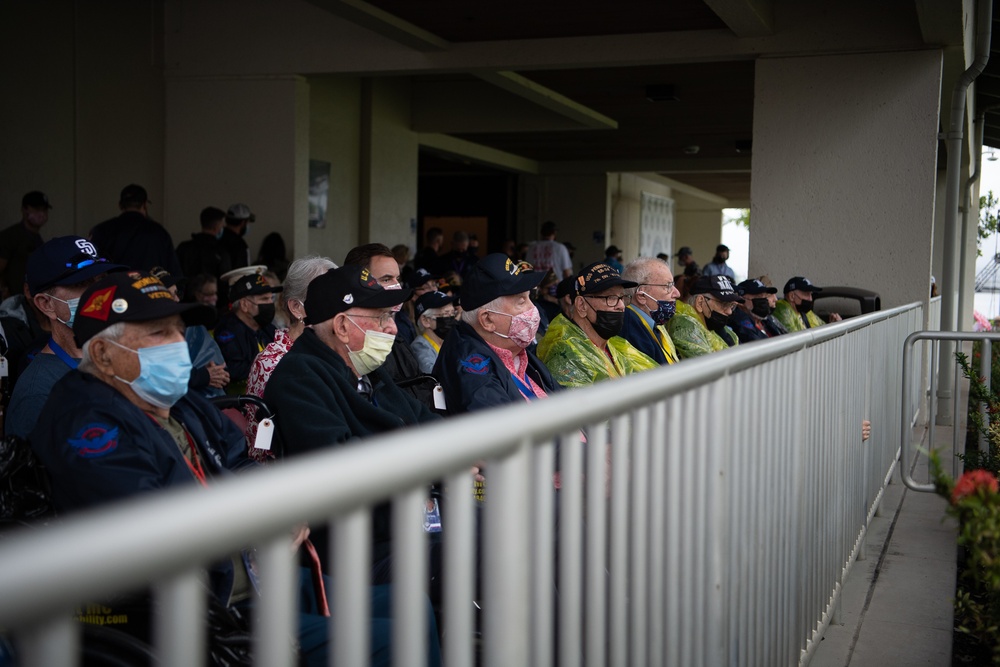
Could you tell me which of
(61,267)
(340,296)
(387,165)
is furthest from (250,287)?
(387,165)

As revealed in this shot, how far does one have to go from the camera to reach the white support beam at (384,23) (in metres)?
8.68

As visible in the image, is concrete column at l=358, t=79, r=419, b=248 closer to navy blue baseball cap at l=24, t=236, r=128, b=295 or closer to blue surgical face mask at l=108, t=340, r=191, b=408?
navy blue baseball cap at l=24, t=236, r=128, b=295

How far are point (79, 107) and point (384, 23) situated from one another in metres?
3.55

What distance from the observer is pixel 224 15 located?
10.5m

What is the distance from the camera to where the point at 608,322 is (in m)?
5.05

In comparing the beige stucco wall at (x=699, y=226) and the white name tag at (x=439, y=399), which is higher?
the beige stucco wall at (x=699, y=226)

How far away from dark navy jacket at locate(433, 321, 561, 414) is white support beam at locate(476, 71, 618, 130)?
23.0 feet

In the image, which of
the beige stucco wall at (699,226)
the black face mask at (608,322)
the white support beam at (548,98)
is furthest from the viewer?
the beige stucco wall at (699,226)

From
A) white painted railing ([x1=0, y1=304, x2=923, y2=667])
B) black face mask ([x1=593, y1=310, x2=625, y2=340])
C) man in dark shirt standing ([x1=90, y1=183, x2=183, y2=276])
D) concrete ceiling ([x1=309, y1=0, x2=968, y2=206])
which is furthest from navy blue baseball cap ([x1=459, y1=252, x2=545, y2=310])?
concrete ceiling ([x1=309, y1=0, x2=968, y2=206])

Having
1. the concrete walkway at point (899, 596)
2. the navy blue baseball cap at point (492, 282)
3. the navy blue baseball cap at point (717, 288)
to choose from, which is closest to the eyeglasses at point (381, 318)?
the navy blue baseball cap at point (492, 282)

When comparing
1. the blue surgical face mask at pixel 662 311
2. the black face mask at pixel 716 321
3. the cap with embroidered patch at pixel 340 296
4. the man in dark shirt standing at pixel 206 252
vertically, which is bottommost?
the black face mask at pixel 716 321

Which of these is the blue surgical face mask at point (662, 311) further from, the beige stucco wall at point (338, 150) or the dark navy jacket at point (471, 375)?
the beige stucco wall at point (338, 150)

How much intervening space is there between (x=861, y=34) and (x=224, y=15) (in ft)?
20.2

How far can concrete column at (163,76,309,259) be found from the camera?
34.6 ft
